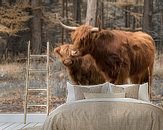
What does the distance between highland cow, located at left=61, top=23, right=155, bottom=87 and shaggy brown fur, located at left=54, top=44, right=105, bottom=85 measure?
12 centimetres

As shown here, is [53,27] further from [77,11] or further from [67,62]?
[67,62]

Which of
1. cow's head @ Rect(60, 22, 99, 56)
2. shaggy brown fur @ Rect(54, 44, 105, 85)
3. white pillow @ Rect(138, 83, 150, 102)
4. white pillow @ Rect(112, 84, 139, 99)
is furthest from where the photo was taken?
shaggy brown fur @ Rect(54, 44, 105, 85)

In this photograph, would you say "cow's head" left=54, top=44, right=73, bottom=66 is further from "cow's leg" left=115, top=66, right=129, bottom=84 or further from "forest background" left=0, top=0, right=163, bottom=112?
"cow's leg" left=115, top=66, right=129, bottom=84

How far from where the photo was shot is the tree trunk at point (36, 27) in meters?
6.46

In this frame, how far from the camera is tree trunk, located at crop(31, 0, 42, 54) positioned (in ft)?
21.2

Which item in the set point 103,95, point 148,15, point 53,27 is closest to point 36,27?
point 53,27

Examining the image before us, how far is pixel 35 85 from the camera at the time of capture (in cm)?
651

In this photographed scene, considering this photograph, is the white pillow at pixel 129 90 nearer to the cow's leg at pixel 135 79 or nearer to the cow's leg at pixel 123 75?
the cow's leg at pixel 123 75

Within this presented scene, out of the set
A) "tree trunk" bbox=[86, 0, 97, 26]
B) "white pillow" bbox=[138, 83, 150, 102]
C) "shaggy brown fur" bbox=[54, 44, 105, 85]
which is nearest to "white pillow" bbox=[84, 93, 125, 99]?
"white pillow" bbox=[138, 83, 150, 102]

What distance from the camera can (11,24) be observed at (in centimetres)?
642

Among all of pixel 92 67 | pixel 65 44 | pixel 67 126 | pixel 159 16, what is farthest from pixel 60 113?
pixel 159 16

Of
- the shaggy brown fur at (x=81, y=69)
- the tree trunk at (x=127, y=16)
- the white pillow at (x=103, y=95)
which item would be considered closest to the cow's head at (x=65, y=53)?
the shaggy brown fur at (x=81, y=69)

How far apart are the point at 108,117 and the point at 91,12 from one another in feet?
9.82

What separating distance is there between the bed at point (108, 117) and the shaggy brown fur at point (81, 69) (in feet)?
6.66
